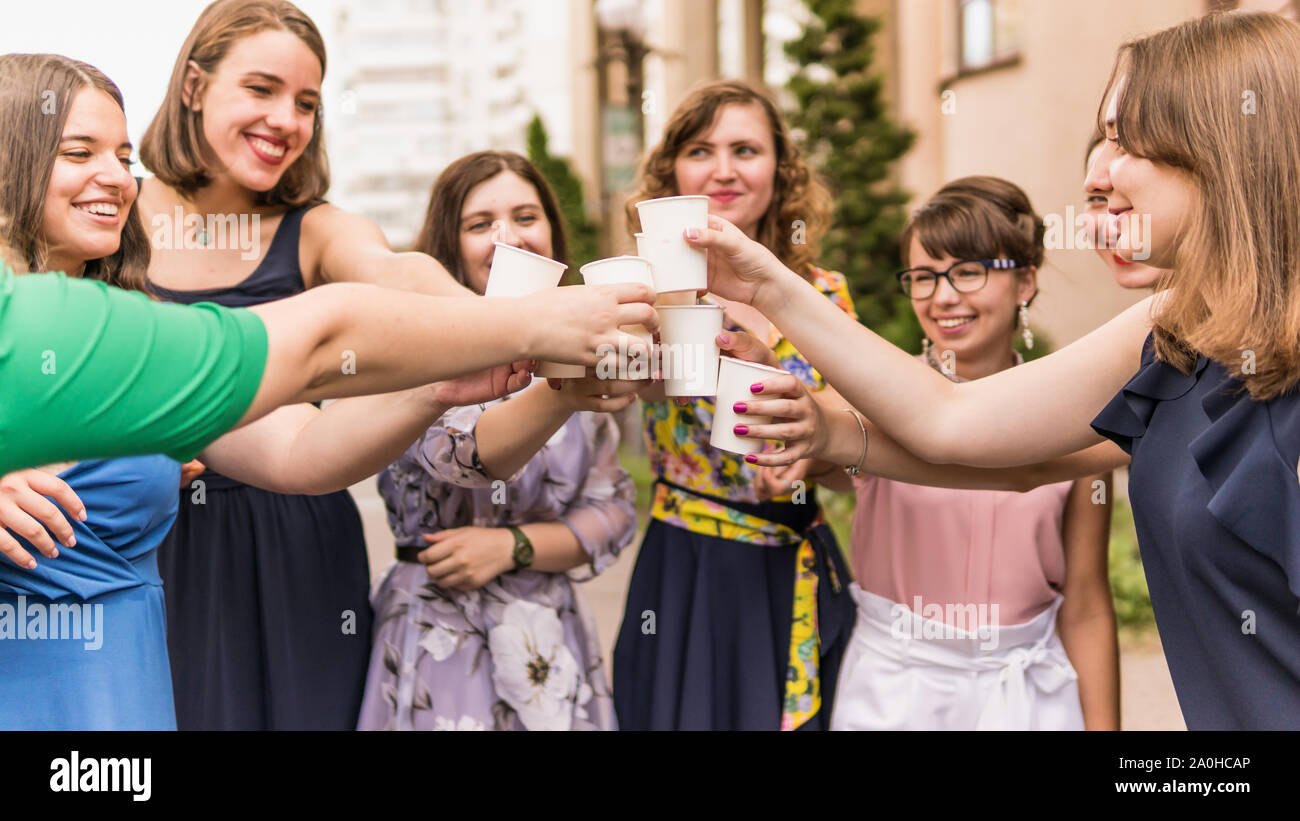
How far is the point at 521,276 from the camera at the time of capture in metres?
2.00

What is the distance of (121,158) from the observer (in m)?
2.13

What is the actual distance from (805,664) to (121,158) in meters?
2.02

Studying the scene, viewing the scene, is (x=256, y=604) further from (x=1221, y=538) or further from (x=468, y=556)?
(x=1221, y=538)

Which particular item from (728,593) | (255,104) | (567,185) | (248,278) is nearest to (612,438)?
(728,593)

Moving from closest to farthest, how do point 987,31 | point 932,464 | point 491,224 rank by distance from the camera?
point 932,464 < point 491,224 < point 987,31

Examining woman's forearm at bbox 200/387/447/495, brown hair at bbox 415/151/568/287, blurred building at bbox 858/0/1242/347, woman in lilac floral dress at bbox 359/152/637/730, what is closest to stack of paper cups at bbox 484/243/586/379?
woman's forearm at bbox 200/387/447/495

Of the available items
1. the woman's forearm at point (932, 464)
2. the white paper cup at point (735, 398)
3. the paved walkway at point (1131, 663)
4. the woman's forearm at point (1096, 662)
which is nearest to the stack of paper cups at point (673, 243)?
the white paper cup at point (735, 398)

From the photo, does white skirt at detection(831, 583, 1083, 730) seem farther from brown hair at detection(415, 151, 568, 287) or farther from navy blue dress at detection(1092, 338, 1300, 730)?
brown hair at detection(415, 151, 568, 287)

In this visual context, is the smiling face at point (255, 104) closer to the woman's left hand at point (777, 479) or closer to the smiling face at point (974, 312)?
the woman's left hand at point (777, 479)

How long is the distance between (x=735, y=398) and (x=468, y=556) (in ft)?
3.10

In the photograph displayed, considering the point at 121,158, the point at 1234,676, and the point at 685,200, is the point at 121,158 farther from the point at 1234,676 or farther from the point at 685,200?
the point at 1234,676

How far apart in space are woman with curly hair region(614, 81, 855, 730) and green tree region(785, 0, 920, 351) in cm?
765

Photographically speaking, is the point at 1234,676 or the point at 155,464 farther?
the point at 155,464
